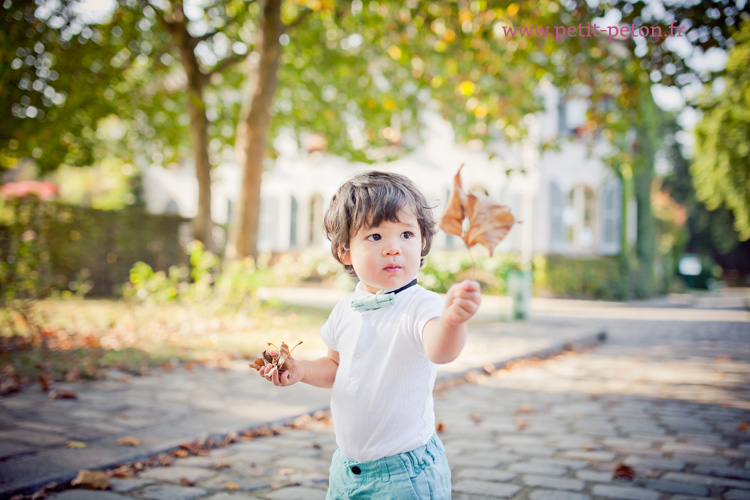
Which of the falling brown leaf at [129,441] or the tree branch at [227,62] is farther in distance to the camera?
the tree branch at [227,62]

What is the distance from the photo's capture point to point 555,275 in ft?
70.4

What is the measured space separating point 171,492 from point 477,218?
7.41ft

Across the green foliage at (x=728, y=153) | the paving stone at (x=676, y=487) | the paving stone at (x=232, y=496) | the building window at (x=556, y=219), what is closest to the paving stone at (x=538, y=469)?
the paving stone at (x=676, y=487)

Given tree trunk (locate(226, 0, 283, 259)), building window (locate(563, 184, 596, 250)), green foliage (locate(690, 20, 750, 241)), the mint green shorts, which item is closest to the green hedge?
tree trunk (locate(226, 0, 283, 259))

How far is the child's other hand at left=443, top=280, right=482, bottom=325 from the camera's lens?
1643mm

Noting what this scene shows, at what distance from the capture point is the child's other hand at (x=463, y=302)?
5.39 feet

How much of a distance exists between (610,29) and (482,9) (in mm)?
2186

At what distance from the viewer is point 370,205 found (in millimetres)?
1977

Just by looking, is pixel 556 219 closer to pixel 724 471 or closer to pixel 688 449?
pixel 688 449

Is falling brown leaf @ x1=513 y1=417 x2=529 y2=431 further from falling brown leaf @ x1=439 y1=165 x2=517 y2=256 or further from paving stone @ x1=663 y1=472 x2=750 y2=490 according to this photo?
falling brown leaf @ x1=439 y1=165 x2=517 y2=256

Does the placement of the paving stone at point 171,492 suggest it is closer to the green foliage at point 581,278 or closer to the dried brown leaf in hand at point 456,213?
the dried brown leaf in hand at point 456,213

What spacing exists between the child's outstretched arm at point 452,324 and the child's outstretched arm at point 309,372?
1.52 feet

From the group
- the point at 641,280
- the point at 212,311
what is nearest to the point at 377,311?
the point at 212,311

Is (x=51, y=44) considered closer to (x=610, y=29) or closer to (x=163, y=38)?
(x=163, y=38)
